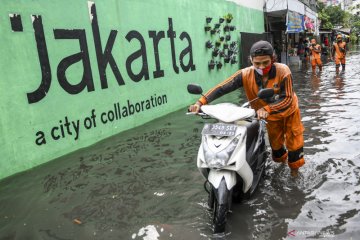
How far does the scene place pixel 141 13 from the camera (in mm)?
7777

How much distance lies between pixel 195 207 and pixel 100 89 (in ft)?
12.1

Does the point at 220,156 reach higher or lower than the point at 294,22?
lower

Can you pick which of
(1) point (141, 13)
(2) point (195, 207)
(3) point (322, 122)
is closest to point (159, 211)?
(2) point (195, 207)

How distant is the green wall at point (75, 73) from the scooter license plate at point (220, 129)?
3.24 meters

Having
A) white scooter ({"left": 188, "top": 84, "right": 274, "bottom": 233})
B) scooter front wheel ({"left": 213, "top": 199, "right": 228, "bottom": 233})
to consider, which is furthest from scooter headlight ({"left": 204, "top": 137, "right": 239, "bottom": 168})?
scooter front wheel ({"left": 213, "top": 199, "right": 228, "bottom": 233})

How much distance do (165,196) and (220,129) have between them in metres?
1.36

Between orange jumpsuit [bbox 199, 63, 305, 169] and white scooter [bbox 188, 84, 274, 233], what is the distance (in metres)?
0.50

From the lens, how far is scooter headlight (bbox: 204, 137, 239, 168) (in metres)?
3.00

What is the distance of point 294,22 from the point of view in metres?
17.5

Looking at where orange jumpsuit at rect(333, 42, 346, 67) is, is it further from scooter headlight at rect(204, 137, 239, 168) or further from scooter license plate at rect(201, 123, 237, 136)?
scooter headlight at rect(204, 137, 239, 168)

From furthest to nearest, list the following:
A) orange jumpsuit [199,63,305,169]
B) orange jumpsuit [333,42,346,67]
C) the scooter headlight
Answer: orange jumpsuit [333,42,346,67] < orange jumpsuit [199,63,305,169] < the scooter headlight

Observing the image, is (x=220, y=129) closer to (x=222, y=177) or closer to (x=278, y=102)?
(x=222, y=177)

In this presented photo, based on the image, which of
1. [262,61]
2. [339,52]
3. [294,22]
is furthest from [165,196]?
[294,22]

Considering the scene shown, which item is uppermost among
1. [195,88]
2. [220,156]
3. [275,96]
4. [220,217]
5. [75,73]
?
[75,73]
